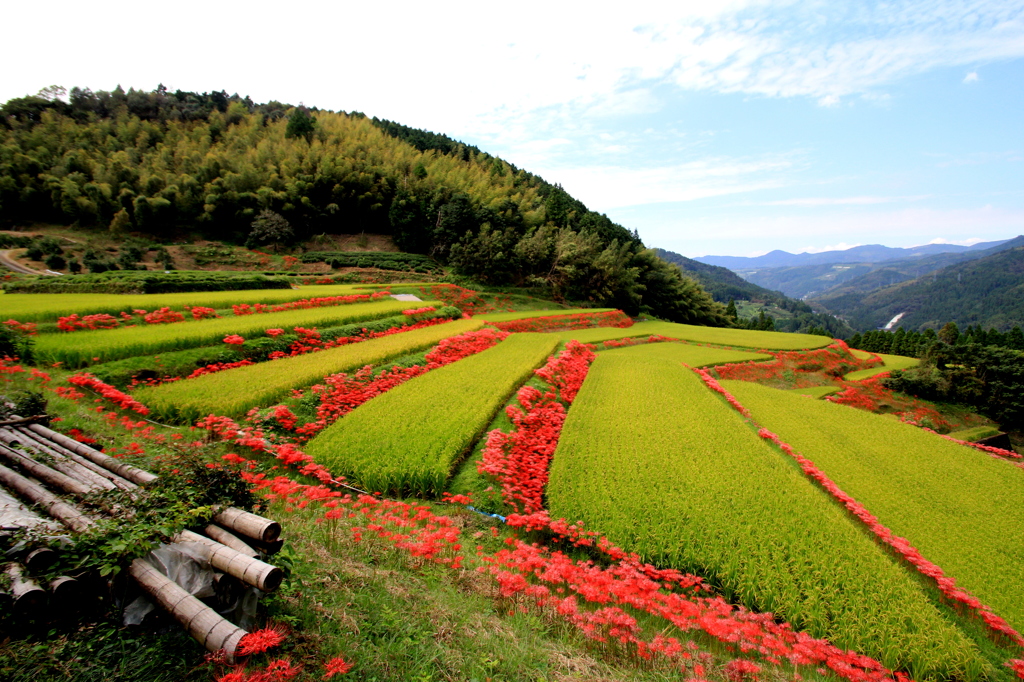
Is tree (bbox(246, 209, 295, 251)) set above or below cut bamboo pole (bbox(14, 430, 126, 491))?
above

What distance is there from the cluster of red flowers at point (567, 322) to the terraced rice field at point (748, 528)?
514 inches

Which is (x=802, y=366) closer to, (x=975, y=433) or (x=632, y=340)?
(x=975, y=433)

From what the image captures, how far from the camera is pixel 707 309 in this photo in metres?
44.6

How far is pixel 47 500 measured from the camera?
3.23m

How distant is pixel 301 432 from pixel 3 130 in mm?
56853

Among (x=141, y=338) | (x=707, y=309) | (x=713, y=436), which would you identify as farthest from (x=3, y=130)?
(x=707, y=309)

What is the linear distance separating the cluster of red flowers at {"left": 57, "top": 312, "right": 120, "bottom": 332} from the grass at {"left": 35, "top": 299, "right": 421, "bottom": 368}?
31cm

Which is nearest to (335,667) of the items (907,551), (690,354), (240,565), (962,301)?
(240,565)

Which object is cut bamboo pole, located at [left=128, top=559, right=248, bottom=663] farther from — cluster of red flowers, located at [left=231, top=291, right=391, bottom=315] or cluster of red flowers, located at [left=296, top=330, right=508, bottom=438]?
cluster of red flowers, located at [left=231, top=291, right=391, bottom=315]

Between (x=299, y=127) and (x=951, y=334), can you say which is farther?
(x=299, y=127)

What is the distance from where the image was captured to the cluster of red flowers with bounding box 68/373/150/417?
6.94 metres

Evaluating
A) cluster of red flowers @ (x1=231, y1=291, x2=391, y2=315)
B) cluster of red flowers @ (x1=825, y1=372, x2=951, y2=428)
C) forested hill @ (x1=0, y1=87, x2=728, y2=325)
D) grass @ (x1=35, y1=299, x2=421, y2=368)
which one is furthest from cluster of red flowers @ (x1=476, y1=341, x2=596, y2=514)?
forested hill @ (x1=0, y1=87, x2=728, y2=325)

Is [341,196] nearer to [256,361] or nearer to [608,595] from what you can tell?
[256,361]

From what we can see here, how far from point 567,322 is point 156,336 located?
19313mm
